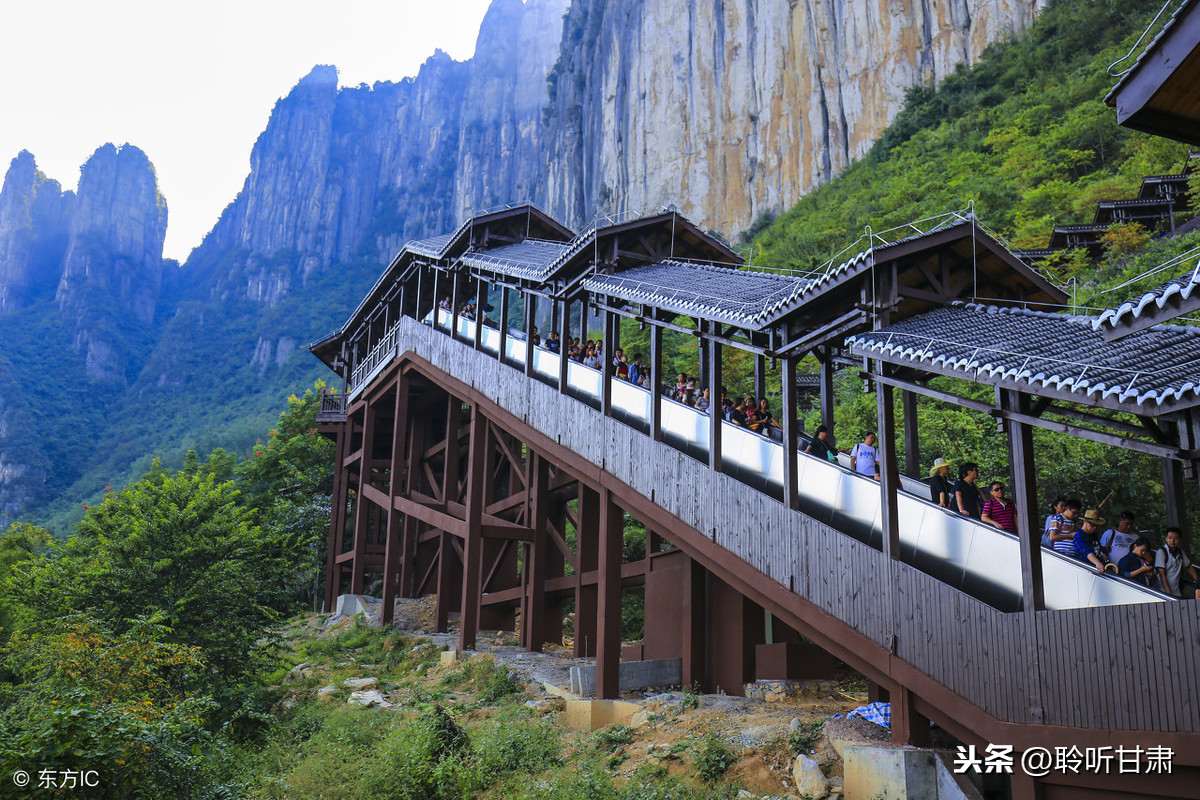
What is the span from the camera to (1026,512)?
309 inches

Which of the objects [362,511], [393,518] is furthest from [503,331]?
[362,511]

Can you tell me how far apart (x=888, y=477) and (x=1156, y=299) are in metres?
4.08

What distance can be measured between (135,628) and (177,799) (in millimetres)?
5356

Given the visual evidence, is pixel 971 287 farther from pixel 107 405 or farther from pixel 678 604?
pixel 107 405

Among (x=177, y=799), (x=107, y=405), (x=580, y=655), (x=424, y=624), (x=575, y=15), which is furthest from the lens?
(x=107, y=405)

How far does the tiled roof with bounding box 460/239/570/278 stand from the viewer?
682 inches

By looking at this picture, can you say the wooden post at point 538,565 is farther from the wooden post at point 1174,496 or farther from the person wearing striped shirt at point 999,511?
the wooden post at point 1174,496

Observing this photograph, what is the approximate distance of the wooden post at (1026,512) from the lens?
7.84 m

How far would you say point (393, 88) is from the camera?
127 meters

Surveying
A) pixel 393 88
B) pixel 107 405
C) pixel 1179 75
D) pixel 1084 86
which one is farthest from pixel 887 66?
pixel 393 88

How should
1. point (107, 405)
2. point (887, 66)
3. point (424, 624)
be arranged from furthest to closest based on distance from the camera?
point (107, 405)
point (887, 66)
point (424, 624)

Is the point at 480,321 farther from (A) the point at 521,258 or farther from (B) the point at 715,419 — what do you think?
(B) the point at 715,419

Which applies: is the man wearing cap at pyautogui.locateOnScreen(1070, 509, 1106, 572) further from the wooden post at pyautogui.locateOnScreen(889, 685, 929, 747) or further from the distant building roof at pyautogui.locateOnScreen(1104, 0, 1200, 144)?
the distant building roof at pyautogui.locateOnScreen(1104, 0, 1200, 144)

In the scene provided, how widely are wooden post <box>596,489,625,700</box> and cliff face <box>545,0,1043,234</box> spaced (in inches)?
1686
